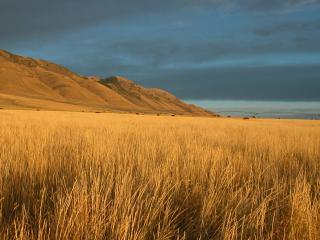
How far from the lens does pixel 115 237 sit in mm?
1892

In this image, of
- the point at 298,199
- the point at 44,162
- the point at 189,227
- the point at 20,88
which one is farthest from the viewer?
the point at 20,88

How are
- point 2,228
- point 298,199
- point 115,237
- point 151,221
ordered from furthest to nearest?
point 298,199
point 151,221
point 2,228
point 115,237

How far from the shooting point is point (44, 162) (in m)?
3.97

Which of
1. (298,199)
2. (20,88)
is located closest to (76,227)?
(298,199)

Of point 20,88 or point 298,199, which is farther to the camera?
point 20,88

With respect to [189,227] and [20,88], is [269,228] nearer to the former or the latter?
[189,227]

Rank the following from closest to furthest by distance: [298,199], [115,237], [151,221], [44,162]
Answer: [115,237] → [151,221] → [298,199] → [44,162]

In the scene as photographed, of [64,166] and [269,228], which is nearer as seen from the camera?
[269,228]

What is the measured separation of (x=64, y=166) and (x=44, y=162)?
24cm

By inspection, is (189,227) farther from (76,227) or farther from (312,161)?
(312,161)

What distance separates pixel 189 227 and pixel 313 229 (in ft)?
2.49

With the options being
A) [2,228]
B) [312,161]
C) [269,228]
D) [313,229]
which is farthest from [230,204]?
[312,161]

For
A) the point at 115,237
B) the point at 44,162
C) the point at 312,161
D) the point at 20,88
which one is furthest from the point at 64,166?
the point at 20,88

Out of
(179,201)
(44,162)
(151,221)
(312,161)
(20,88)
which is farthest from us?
(20,88)
